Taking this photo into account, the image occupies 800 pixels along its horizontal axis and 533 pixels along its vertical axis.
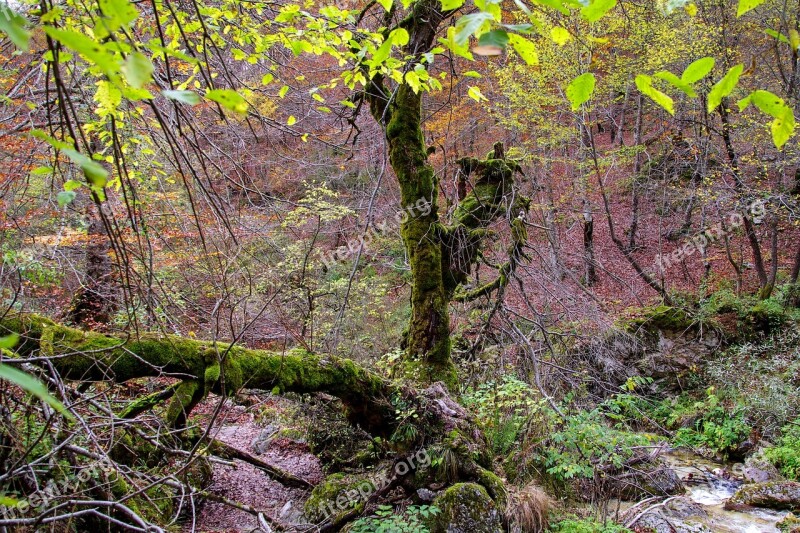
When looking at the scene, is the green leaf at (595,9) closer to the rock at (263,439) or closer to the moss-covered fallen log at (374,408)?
the moss-covered fallen log at (374,408)

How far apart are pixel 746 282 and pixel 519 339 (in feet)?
26.8

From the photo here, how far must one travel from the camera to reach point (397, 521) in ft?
12.6

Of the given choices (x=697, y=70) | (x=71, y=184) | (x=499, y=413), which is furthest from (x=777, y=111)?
(x=499, y=413)

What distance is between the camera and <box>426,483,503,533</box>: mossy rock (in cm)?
411

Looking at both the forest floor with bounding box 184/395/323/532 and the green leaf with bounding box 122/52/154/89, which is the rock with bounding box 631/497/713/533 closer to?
the forest floor with bounding box 184/395/323/532

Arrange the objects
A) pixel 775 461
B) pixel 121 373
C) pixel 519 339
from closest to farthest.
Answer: pixel 121 373, pixel 519 339, pixel 775 461

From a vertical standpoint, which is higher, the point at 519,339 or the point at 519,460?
the point at 519,339

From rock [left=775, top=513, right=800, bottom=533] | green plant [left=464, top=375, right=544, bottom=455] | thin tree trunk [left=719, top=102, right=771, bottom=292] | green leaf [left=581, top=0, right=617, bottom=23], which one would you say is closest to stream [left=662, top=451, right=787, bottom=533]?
rock [left=775, top=513, right=800, bottom=533]

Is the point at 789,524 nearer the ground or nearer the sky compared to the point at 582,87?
nearer the ground

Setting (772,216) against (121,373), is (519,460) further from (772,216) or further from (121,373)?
(772,216)

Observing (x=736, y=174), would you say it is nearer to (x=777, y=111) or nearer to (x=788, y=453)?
(x=788, y=453)

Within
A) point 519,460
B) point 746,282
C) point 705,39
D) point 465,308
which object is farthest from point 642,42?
point 519,460

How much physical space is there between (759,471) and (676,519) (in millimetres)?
2119

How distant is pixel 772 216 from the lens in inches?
351
